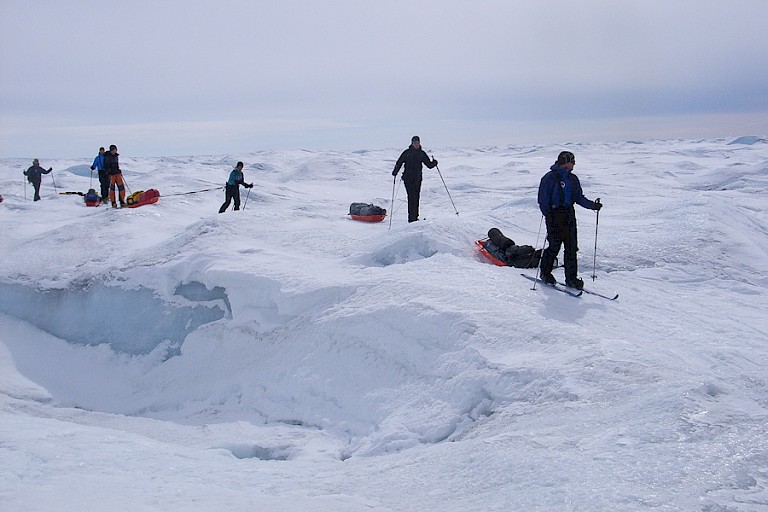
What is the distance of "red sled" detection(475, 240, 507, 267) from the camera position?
7.66 m

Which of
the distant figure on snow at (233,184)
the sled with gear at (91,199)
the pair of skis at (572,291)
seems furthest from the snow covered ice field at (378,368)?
the sled with gear at (91,199)

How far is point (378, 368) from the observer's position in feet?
17.2

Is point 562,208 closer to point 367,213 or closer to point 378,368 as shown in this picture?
point 378,368

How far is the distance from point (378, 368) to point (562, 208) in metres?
2.83

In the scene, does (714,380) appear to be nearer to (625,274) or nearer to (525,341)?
(525,341)

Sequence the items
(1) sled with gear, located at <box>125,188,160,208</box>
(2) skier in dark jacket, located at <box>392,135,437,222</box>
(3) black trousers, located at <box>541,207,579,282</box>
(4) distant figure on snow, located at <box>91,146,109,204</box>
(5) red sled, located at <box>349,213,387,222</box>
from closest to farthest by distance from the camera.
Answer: (3) black trousers, located at <box>541,207,579,282</box>
(2) skier in dark jacket, located at <box>392,135,437,222</box>
(5) red sled, located at <box>349,213,387,222</box>
(4) distant figure on snow, located at <box>91,146,109,204</box>
(1) sled with gear, located at <box>125,188,160,208</box>

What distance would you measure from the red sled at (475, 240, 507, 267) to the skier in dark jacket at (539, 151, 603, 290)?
1188 mm

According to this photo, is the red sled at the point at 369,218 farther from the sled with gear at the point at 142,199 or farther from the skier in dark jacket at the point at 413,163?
the sled with gear at the point at 142,199

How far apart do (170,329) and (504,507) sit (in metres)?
Answer: 5.99

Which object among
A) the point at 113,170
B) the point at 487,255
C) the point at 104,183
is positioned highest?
the point at 113,170

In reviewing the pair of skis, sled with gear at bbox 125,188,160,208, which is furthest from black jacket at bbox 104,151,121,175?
the pair of skis

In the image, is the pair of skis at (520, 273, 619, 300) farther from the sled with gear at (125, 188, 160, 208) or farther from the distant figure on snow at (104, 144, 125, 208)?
the sled with gear at (125, 188, 160, 208)

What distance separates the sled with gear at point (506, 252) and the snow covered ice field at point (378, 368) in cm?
36

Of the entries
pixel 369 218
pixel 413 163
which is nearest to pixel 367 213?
pixel 369 218
